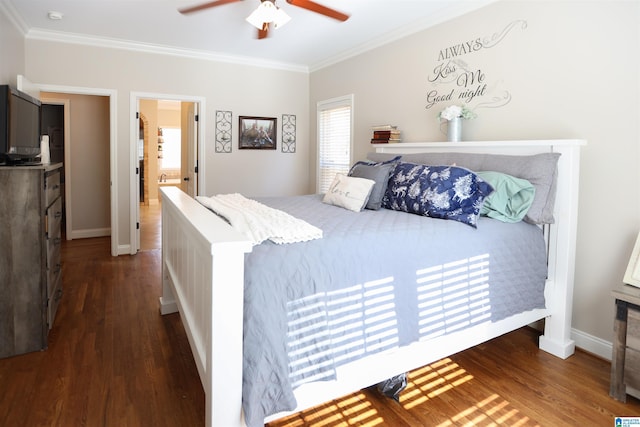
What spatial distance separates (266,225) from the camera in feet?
6.17

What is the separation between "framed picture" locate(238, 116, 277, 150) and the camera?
543 cm

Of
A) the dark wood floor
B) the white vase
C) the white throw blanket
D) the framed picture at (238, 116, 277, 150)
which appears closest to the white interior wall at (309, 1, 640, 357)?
the white vase

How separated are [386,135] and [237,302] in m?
2.99

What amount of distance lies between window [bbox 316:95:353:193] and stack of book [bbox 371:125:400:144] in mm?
817

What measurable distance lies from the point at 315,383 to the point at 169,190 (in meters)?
1.86

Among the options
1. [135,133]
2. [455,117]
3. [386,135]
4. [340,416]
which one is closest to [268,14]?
[455,117]

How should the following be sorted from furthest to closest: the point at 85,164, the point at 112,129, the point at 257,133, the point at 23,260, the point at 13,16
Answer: the point at 85,164
the point at 257,133
the point at 112,129
the point at 13,16
the point at 23,260

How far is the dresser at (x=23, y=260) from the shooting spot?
7.66 feet

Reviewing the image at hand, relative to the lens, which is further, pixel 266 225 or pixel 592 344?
pixel 592 344

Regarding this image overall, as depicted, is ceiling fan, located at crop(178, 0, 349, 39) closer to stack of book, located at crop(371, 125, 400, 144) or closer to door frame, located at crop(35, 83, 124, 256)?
stack of book, located at crop(371, 125, 400, 144)

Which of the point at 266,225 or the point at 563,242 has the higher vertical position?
the point at 266,225

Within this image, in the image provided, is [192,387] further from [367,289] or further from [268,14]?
[268,14]

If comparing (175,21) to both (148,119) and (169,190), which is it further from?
(148,119)

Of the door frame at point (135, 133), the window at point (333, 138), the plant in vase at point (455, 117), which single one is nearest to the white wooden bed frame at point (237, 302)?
the plant in vase at point (455, 117)
